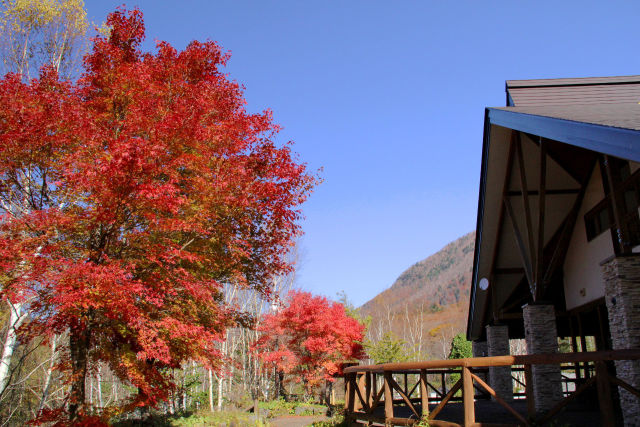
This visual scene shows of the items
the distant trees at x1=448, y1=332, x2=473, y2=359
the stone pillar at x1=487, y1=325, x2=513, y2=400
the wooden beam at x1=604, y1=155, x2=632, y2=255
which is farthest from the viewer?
→ the distant trees at x1=448, y1=332, x2=473, y2=359

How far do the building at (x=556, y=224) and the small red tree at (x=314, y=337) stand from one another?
7114 millimetres

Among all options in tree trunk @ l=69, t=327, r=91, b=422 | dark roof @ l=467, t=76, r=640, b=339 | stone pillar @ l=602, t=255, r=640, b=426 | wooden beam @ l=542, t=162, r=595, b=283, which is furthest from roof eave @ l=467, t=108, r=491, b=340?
tree trunk @ l=69, t=327, r=91, b=422

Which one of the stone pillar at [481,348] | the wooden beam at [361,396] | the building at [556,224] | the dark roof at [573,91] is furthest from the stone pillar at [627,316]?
the stone pillar at [481,348]

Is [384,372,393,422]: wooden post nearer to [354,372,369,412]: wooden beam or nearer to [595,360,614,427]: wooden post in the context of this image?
[354,372,369,412]: wooden beam

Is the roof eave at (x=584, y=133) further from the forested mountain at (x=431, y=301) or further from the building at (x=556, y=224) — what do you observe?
the forested mountain at (x=431, y=301)

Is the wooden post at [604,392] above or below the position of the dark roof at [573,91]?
below

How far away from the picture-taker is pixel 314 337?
67.5ft

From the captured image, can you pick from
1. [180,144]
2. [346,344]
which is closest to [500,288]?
[346,344]

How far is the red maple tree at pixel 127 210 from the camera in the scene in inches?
303

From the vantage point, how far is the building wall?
35.2 feet

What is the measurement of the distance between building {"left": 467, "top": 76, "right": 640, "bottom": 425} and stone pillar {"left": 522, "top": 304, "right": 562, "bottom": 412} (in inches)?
0.9

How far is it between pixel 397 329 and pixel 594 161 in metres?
48.4

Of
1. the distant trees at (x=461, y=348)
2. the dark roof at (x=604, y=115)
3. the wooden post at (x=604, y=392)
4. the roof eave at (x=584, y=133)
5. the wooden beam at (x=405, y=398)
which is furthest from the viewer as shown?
the distant trees at (x=461, y=348)

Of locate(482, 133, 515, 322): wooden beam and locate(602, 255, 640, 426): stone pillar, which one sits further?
locate(482, 133, 515, 322): wooden beam
